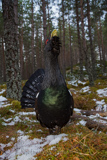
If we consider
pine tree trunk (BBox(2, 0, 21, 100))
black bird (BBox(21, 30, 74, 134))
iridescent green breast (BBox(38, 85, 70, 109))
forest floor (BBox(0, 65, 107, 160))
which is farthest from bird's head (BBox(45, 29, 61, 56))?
pine tree trunk (BBox(2, 0, 21, 100))

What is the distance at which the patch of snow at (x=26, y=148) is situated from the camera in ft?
6.45

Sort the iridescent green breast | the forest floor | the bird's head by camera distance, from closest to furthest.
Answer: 1. the forest floor
2. the iridescent green breast
3. the bird's head

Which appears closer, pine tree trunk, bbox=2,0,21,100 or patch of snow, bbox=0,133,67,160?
patch of snow, bbox=0,133,67,160

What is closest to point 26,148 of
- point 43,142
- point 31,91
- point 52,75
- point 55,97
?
point 43,142

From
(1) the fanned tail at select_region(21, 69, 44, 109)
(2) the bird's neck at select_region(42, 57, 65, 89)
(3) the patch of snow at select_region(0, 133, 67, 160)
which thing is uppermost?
(2) the bird's neck at select_region(42, 57, 65, 89)

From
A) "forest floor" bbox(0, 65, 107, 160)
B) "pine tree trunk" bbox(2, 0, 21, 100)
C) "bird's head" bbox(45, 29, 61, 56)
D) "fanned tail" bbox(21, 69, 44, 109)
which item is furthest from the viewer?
"pine tree trunk" bbox(2, 0, 21, 100)

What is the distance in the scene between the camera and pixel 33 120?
3842 mm

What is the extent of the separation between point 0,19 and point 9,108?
1586 centimetres

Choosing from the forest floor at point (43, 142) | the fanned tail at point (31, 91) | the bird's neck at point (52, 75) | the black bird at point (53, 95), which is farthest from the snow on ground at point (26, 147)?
the fanned tail at point (31, 91)

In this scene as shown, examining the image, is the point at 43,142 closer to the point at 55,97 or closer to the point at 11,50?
the point at 55,97

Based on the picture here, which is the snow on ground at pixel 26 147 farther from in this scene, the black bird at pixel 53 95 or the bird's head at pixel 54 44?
the bird's head at pixel 54 44

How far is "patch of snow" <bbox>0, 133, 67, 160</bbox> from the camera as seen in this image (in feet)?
6.45

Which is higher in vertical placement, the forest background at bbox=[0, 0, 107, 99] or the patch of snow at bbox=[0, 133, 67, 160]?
the forest background at bbox=[0, 0, 107, 99]

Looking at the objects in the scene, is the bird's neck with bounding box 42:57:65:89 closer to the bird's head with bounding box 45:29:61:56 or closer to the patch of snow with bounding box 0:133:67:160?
the bird's head with bounding box 45:29:61:56
